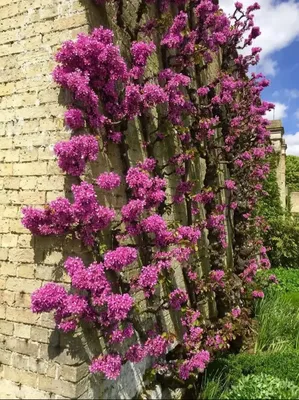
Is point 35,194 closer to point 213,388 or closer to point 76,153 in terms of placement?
point 76,153

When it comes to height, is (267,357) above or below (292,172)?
below

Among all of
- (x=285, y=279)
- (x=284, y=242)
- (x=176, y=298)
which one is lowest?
(x=285, y=279)

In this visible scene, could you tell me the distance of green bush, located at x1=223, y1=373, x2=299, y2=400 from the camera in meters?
3.31

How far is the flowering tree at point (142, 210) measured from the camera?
311 cm

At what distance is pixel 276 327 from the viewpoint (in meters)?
5.95

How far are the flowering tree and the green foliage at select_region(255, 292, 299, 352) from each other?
12.1 inches

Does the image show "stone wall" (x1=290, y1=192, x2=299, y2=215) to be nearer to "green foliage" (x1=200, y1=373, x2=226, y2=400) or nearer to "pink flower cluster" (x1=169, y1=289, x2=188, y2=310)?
"green foliage" (x1=200, y1=373, x2=226, y2=400)

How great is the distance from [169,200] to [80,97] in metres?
2.05

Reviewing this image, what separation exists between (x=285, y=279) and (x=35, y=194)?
8.69 m

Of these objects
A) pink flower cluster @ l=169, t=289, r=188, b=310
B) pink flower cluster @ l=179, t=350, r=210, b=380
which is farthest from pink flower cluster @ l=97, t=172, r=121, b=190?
pink flower cluster @ l=179, t=350, r=210, b=380

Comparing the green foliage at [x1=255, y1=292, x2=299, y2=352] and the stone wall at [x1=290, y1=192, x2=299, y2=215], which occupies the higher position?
the stone wall at [x1=290, y1=192, x2=299, y2=215]

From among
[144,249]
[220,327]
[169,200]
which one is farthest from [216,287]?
[144,249]

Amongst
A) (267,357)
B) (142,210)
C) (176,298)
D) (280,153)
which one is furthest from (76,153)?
(280,153)

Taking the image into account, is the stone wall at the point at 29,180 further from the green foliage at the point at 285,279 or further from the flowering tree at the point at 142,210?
the green foliage at the point at 285,279
